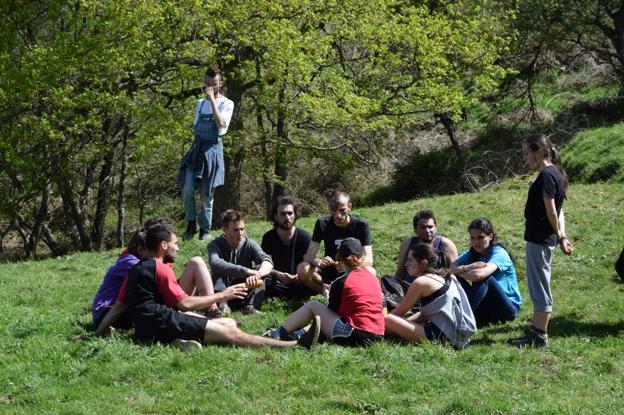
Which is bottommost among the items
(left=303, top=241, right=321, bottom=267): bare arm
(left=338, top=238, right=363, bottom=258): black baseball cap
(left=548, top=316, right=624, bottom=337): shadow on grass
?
(left=548, top=316, right=624, bottom=337): shadow on grass

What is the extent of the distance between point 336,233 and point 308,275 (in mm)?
615

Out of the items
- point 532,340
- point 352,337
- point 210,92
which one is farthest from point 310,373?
point 210,92

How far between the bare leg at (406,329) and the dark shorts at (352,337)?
225 mm

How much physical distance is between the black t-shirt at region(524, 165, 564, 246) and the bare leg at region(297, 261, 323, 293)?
2835 millimetres

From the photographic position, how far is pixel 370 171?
2809 centimetres

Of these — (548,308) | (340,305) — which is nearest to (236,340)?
(340,305)

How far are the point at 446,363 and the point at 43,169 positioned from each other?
1633cm

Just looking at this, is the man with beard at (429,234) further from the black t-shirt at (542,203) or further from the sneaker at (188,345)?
the sneaker at (188,345)

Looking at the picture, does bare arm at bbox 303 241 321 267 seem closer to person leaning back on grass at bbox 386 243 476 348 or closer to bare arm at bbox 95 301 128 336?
person leaning back on grass at bbox 386 243 476 348

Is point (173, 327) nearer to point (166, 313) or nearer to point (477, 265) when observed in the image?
point (166, 313)

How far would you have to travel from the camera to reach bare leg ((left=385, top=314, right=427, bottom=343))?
8.05m

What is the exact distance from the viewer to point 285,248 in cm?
1052

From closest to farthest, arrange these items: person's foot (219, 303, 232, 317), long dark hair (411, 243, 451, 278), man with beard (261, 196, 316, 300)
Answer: long dark hair (411, 243, 451, 278) < person's foot (219, 303, 232, 317) < man with beard (261, 196, 316, 300)

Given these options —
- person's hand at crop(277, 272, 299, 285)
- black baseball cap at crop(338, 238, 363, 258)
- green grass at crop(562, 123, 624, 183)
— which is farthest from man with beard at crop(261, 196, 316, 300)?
green grass at crop(562, 123, 624, 183)
